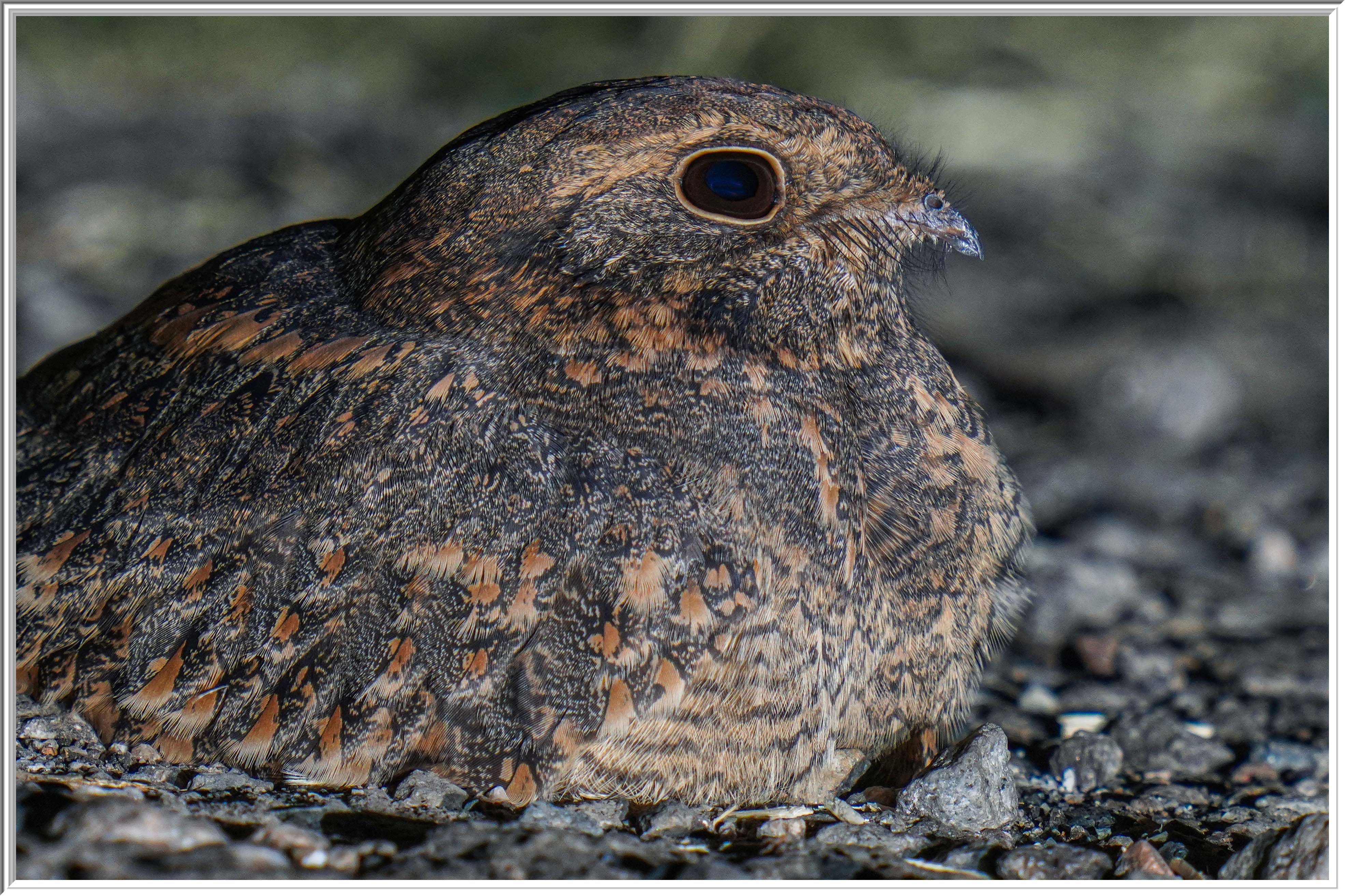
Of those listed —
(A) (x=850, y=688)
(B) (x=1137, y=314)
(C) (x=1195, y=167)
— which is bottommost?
(A) (x=850, y=688)

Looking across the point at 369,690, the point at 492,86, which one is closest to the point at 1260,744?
the point at 369,690

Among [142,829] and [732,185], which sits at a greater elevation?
[732,185]

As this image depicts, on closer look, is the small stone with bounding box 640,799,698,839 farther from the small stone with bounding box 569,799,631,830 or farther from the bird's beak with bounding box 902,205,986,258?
the bird's beak with bounding box 902,205,986,258

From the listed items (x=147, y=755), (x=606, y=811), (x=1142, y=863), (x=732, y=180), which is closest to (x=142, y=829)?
(x=147, y=755)

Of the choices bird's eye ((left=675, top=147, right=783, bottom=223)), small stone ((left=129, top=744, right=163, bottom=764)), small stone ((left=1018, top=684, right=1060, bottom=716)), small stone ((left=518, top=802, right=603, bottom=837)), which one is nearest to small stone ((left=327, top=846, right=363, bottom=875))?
small stone ((left=518, top=802, right=603, bottom=837))

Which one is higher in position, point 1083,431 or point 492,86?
point 492,86

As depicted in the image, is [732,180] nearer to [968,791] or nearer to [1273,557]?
[968,791]

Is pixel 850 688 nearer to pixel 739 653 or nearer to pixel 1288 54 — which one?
pixel 739 653
